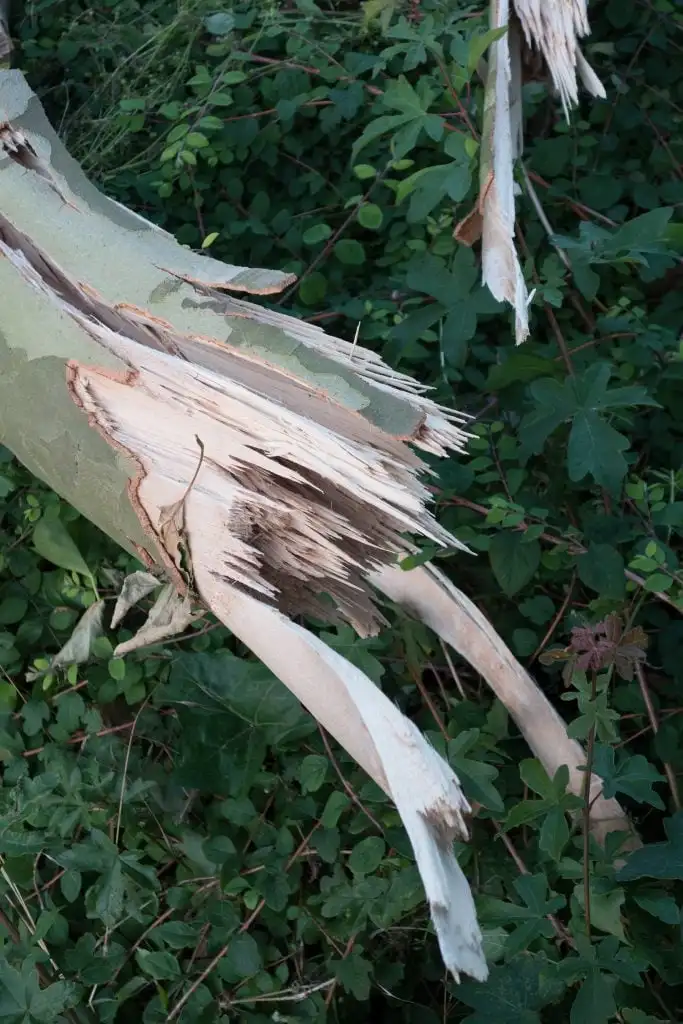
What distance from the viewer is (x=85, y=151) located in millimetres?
2115

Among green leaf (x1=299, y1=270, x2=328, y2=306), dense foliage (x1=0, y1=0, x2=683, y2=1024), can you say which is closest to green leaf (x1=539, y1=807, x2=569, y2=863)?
dense foliage (x1=0, y1=0, x2=683, y2=1024)

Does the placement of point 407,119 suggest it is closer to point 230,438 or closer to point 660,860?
point 230,438

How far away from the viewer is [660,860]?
1.19 m

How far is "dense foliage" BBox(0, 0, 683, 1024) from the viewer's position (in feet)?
4.24

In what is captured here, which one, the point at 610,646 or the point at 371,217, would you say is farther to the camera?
the point at 371,217

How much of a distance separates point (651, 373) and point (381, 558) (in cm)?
89

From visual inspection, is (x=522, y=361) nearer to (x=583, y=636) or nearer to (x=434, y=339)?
(x=434, y=339)

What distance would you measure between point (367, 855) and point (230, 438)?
29.4 inches

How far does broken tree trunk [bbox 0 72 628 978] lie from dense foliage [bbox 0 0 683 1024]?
300 mm

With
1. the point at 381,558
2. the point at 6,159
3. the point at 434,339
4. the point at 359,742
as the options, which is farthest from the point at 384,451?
the point at 434,339

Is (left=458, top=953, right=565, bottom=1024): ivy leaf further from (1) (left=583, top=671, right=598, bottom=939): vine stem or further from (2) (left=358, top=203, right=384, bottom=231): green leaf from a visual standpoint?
(2) (left=358, top=203, right=384, bottom=231): green leaf

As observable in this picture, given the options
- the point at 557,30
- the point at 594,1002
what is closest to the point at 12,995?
the point at 594,1002

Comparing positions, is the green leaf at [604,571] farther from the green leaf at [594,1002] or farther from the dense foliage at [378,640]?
the green leaf at [594,1002]

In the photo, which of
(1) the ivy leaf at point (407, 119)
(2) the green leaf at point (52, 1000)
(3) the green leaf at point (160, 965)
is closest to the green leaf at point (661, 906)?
(3) the green leaf at point (160, 965)
